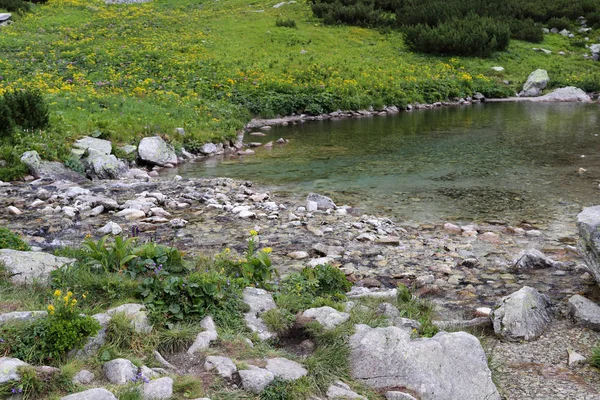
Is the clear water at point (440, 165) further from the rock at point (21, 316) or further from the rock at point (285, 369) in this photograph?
the rock at point (21, 316)

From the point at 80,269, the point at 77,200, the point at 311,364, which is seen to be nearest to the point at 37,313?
the point at 80,269

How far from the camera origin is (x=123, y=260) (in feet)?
21.7

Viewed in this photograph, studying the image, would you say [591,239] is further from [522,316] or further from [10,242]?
[10,242]

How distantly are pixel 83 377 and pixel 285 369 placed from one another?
5.77 feet

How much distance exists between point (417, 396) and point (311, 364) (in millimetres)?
1041

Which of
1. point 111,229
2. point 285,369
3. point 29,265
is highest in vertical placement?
point 29,265

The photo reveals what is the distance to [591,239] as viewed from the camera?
7.49 metres

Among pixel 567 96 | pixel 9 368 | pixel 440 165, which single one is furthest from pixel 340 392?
pixel 567 96

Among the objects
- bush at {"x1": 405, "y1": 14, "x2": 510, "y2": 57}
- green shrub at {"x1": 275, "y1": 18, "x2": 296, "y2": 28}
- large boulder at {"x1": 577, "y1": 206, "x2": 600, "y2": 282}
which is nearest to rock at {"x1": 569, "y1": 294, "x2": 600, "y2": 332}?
large boulder at {"x1": 577, "y1": 206, "x2": 600, "y2": 282}

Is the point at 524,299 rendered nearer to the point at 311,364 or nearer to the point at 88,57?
the point at 311,364

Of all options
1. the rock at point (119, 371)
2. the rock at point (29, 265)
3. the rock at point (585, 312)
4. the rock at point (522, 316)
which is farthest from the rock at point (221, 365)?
the rock at point (585, 312)

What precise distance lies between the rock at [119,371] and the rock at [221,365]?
0.65 meters

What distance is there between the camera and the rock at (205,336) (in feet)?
17.5

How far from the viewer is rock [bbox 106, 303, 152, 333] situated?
538 centimetres
